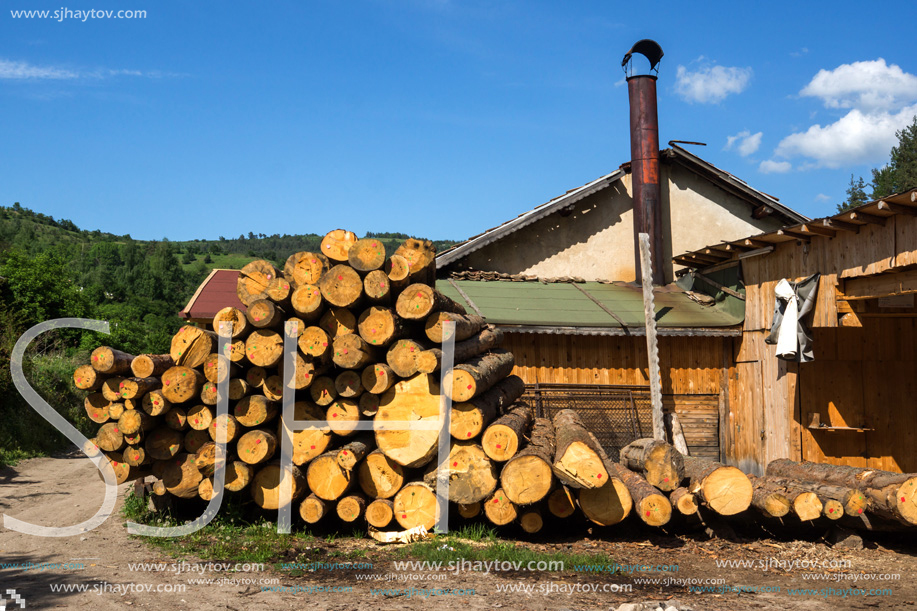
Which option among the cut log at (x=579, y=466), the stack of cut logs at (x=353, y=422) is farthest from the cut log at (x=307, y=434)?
the cut log at (x=579, y=466)

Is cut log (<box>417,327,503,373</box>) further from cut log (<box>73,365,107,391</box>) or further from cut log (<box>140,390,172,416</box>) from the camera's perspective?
cut log (<box>73,365,107,391</box>)

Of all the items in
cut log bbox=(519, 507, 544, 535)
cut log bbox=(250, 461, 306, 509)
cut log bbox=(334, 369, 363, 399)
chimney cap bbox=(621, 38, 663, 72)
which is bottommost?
cut log bbox=(519, 507, 544, 535)

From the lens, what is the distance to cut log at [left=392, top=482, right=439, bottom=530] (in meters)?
6.88

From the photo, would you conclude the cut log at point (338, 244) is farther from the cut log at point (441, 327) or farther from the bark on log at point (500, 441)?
the bark on log at point (500, 441)

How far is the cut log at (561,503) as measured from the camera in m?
7.03

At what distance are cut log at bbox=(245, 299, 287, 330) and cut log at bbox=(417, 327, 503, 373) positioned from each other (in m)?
1.55

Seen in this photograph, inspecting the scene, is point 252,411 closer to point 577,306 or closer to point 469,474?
point 469,474

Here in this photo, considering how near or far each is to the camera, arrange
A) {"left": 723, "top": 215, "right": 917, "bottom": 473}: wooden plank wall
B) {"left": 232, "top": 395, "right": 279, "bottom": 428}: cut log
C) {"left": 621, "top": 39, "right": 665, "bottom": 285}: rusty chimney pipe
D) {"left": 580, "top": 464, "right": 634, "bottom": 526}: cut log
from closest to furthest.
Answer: {"left": 232, "top": 395, "right": 279, "bottom": 428}: cut log, {"left": 580, "top": 464, "right": 634, "bottom": 526}: cut log, {"left": 723, "top": 215, "right": 917, "bottom": 473}: wooden plank wall, {"left": 621, "top": 39, "right": 665, "bottom": 285}: rusty chimney pipe

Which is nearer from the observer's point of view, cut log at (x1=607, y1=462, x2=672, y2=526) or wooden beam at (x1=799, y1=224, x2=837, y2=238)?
cut log at (x1=607, y1=462, x2=672, y2=526)

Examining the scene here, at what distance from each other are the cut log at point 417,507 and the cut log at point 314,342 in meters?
1.71

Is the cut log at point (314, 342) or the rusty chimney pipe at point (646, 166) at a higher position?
the rusty chimney pipe at point (646, 166)

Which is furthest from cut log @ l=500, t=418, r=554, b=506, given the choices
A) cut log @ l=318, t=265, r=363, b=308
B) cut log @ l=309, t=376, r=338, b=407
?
cut log @ l=318, t=265, r=363, b=308

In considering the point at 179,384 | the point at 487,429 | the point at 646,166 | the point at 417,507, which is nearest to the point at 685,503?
the point at 487,429

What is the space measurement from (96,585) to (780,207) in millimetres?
14442
